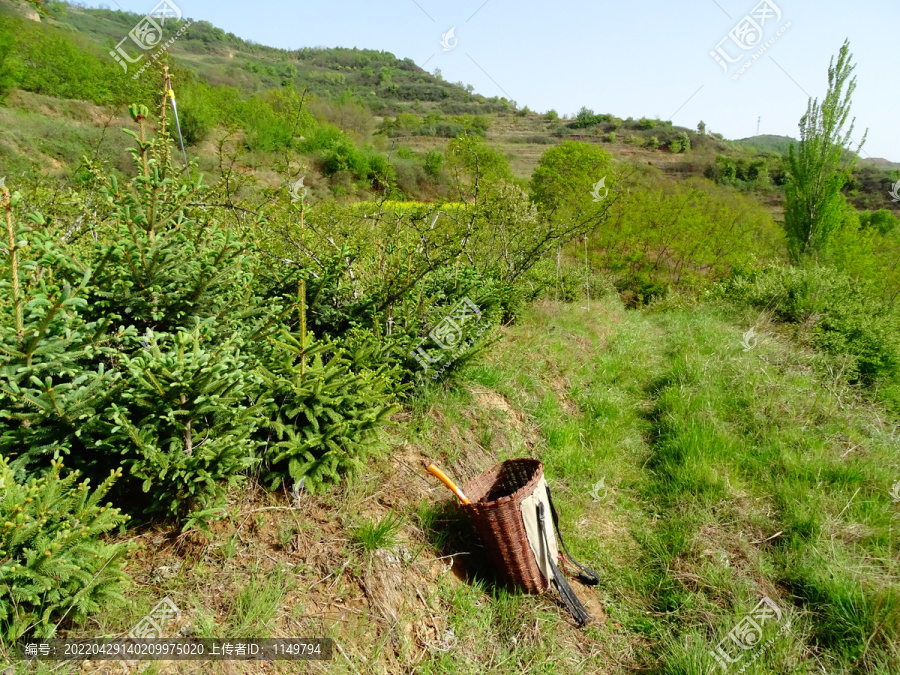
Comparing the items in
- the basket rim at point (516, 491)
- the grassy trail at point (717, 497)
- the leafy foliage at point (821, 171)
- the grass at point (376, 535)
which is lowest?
the grassy trail at point (717, 497)

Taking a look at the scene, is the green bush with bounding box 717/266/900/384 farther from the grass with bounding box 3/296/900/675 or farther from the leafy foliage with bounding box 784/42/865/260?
the leafy foliage with bounding box 784/42/865/260

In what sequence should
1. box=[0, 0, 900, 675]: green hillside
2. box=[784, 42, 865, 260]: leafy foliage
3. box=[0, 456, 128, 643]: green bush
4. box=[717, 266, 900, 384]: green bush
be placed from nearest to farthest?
box=[0, 456, 128, 643]: green bush
box=[0, 0, 900, 675]: green hillside
box=[717, 266, 900, 384]: green bush
box=[784, 42, 865, 260]: leafy foliage

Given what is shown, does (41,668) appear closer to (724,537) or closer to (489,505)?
(489,505)

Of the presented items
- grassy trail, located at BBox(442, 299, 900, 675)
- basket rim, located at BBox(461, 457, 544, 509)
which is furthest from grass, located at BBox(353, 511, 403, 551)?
grassy trail, located at BBox(442, 299, 900, 675)

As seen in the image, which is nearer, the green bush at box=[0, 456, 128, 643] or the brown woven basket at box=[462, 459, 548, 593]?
the green bush at box=[0, 456, 128, 643]

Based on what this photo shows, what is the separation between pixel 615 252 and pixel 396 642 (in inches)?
441

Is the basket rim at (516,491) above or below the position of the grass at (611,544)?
above

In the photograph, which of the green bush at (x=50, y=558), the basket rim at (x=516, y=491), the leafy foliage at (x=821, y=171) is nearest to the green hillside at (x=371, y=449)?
the green bush at (x=50, y=558)

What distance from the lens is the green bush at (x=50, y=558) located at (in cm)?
146

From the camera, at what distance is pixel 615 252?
11.7m

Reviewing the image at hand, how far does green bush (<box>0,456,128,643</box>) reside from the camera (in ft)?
Answer: 4.79

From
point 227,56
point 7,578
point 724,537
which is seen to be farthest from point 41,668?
point 227,56

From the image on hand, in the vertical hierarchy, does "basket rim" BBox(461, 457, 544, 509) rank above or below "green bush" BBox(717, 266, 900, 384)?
below

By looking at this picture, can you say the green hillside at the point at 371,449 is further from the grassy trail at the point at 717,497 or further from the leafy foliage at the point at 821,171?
the leafy foliage at the point at 821,171
